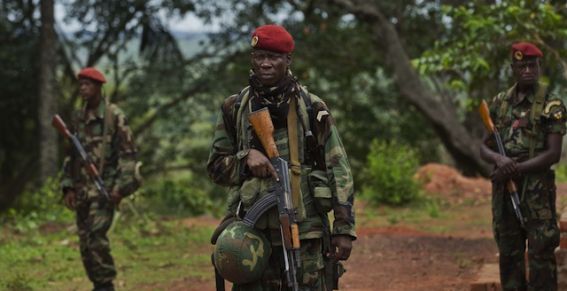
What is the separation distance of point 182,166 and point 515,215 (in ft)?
56.2

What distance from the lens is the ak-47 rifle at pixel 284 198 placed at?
4.60m

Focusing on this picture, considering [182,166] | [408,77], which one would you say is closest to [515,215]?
[408,77]

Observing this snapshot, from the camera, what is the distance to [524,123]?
22.2 ft

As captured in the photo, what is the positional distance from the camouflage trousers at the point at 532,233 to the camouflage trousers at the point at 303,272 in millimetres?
2444

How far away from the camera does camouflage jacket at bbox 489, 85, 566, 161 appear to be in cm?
664

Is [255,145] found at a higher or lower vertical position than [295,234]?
higher

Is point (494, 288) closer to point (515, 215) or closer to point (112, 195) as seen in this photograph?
point (515, 215)

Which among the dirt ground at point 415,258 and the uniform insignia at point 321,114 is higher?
the uniform insignia at point 321,114

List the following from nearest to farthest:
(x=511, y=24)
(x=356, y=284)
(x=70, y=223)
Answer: (x=356, y=284)
(x=511, y=24)
(x=70, y=223)

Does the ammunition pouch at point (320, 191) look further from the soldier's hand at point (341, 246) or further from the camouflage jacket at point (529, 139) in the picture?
the camouflage jacket at point (529, 139)

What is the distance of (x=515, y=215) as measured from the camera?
6.89 m

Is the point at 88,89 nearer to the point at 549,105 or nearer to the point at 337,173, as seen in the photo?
the point at 549,105

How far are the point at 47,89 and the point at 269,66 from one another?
1363cm

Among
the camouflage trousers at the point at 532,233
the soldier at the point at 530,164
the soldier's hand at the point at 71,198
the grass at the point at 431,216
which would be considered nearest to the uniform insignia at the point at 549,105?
the soldier at the point at 530,164
